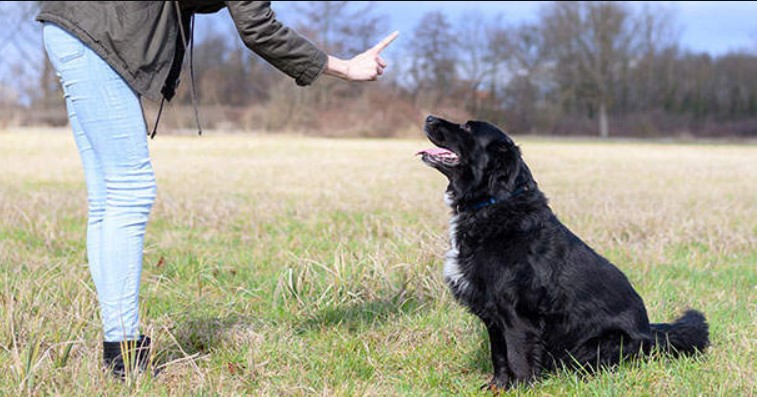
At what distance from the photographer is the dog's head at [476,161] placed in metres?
3.59

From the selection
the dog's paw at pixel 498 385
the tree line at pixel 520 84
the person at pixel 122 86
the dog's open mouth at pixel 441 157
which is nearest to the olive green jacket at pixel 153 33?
the person at pixel 122 86

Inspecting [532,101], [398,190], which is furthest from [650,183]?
[532,101]

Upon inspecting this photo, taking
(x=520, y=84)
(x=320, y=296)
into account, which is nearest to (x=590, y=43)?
(x=520, y=84)

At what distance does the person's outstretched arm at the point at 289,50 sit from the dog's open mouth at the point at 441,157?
60cm

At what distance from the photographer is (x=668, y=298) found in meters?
5.00

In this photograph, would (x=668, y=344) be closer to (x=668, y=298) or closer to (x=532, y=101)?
(x=668, y=298)

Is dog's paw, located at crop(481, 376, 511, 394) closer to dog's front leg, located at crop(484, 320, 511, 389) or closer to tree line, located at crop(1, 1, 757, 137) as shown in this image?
dog's front leg, located at crop(484, 320, 511, 389)

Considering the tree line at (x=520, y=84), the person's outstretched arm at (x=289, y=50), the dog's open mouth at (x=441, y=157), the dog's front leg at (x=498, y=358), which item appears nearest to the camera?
the person's outstretched arm at (x=289, y=50)

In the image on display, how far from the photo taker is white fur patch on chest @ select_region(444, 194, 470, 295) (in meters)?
3.54

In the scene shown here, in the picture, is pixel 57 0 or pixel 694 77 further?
pixel 694 77

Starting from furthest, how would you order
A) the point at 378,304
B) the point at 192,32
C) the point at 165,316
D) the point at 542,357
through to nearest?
the point at 378,304, the point at 165,316, the point at 542,357, the point at 192,32

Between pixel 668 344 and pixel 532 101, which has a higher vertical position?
pixel 532 101

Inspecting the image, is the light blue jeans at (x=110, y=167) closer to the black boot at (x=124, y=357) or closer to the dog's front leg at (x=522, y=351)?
the black boot at (x=124, y=357)

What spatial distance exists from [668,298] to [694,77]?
51402 mm
